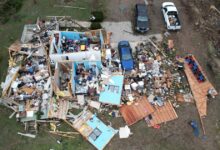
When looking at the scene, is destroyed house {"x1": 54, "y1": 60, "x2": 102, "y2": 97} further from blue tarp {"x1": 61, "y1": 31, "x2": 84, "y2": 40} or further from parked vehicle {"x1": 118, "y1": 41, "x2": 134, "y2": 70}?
blue tarp {"x1": 61, "y1": 31, "x2": 84, "y2": 40}

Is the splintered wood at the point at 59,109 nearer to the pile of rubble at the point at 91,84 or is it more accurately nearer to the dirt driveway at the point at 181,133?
the pile of rubble at the point at 91,84

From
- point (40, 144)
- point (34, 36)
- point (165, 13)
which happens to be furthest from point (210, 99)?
point (34, 36)

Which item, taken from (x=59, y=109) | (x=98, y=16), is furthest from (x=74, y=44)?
(x=59, y=109)

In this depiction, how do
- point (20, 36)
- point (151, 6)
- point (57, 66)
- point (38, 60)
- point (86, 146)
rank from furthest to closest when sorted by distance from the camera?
point (151, 6), point (20, 36), point (38, 60), point (57, 66), point (86, 146)

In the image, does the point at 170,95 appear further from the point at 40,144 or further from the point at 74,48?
the point at 40,144

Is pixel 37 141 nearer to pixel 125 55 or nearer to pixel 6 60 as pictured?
pixel 6 60
